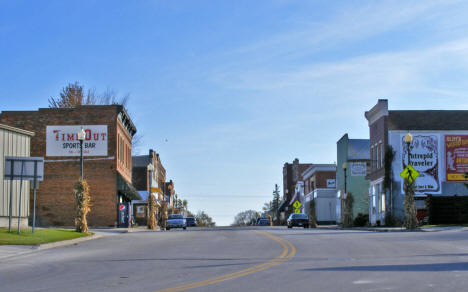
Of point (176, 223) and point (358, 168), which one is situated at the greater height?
point (358, 168)

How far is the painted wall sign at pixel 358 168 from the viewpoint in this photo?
71938 mm

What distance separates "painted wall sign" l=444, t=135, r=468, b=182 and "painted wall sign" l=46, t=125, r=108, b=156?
2705 cm

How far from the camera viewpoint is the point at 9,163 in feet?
84.5

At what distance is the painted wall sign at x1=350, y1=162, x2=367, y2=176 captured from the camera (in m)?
71.9

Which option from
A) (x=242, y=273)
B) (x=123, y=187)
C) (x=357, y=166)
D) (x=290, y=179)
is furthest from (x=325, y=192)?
(x=242, y=273)

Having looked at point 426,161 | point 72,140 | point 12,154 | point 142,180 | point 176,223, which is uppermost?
point 72,140

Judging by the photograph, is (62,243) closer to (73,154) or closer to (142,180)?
(73,154)

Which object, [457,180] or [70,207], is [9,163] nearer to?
[70,207]

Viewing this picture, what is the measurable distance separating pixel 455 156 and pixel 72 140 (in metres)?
30.2

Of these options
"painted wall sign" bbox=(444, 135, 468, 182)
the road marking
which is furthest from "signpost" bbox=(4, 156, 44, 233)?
"painted wall sign" bbox=(444, 135, 468, 182)

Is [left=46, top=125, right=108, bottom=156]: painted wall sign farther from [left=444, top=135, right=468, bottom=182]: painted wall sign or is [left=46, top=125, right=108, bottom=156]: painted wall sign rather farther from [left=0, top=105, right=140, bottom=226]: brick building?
[left=444, top=135, right=468, bottom=182]: painted wall sign

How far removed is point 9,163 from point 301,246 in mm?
12396

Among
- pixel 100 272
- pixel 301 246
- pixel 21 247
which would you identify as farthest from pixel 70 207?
pixel 100 272

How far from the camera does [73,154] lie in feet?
165
